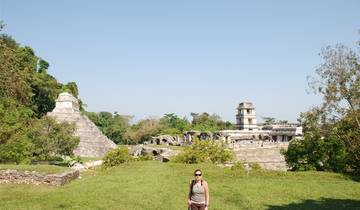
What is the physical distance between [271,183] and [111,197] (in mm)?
8581

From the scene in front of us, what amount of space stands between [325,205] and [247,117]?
222ft

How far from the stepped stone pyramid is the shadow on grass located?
3867 centimetres

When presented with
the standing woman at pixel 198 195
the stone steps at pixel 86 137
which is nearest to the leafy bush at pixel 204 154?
the standing woman at pixel 198 195

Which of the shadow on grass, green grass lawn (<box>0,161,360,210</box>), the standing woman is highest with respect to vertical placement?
A: the standing woman

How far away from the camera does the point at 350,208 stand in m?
15.0

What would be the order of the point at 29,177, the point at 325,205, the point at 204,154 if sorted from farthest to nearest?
the point at 204,154 → the point at 29,177 → the point at 325,205

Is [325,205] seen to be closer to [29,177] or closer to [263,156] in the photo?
[29,177]

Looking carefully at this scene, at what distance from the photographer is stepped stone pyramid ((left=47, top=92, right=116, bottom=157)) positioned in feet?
170

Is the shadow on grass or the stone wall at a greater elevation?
the stone wall

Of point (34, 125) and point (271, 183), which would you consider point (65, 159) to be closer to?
point (34, 125)

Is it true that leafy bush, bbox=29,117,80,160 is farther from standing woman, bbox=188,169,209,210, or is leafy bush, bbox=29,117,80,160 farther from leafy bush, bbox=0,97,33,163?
standing woman, bbox=188,169,209,210

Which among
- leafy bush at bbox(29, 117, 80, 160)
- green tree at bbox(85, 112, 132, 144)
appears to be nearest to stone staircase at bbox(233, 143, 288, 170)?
leafy bush at bbox(29, 117, 80, 160)

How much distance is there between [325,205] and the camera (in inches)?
609

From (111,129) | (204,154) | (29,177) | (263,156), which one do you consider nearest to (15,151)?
(29,177)
